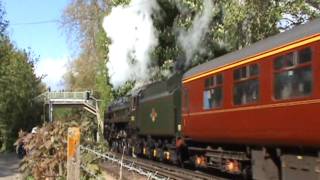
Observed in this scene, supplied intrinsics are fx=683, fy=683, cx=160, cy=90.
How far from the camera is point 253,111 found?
13953 mm

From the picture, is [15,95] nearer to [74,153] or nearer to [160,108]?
[160,108]

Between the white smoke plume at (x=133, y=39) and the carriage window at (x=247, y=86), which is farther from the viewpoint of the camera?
the white smoke plume at (x=133, y=39)

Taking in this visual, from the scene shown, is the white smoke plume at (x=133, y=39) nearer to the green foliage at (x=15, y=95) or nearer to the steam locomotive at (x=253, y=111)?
the steam locomotive at (x=253, y=111)

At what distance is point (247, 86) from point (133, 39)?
50.1 ft

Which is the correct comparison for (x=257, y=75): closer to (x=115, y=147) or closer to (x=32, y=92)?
(x=115, y=147)

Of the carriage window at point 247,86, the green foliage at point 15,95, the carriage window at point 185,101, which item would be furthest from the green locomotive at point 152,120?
the green foliage at point 15,95

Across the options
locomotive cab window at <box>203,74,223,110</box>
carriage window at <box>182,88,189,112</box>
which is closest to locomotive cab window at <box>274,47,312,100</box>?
locomotive cab window at <box>203,74,223,110</box>

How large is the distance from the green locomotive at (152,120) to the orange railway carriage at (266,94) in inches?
116

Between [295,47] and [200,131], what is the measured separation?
6034mm

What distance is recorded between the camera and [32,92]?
44.4m

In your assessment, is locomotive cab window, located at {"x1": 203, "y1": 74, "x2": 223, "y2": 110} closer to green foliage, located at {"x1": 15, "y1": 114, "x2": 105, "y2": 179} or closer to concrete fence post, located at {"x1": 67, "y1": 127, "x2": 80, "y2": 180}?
green foliage, located at {"x1": 15, "y1": 114, "x2": 105, "y2": 179}

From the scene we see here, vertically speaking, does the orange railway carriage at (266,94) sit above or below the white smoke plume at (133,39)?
below

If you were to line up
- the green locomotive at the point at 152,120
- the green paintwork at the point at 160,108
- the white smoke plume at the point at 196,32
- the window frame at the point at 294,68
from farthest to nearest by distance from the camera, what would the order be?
the white smoke plume at the point at 196,32
the green locomotive at the point at 152,120
the green paintwork at the point at 160,108
the window frame at the point at 294,68

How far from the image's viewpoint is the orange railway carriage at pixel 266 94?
1164cm
